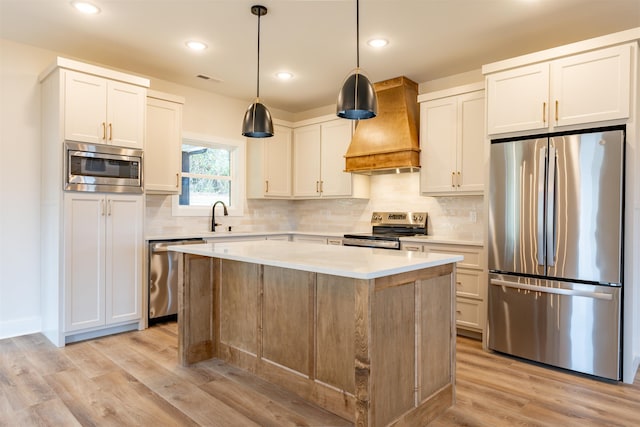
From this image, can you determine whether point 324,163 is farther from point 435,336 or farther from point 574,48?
point 435,336

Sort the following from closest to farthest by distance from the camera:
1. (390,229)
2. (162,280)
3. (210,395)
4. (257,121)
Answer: (210,395) < (257,121) < (162,280) < (390,229)

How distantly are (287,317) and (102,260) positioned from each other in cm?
205

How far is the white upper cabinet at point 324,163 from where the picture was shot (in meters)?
5.14

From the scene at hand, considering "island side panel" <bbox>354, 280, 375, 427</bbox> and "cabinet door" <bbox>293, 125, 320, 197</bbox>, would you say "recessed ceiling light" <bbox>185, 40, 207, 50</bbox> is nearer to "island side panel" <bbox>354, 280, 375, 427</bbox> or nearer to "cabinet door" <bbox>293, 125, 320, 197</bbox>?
"cabinet door" <bbox>293, 125, 320, 197</bbox>

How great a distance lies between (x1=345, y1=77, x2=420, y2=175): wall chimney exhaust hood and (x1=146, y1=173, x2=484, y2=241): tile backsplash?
0.39 meters

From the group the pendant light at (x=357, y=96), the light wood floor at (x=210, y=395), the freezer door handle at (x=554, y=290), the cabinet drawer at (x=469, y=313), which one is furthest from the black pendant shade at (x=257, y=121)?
the cabinet drawer at (x=469, y=313)

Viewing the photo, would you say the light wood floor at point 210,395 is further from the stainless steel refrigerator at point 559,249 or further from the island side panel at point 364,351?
the island side panel at point 364,351

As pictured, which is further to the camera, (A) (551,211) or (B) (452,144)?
(B) (452,144)

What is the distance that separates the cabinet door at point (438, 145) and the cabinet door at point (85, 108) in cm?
313

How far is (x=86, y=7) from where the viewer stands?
299 cm

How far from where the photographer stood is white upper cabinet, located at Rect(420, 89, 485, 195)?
155 inches

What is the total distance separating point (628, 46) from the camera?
9.18ft

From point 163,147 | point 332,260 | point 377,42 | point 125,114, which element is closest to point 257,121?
point 332,260

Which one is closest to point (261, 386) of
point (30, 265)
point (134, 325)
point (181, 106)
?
point (134, 325)
